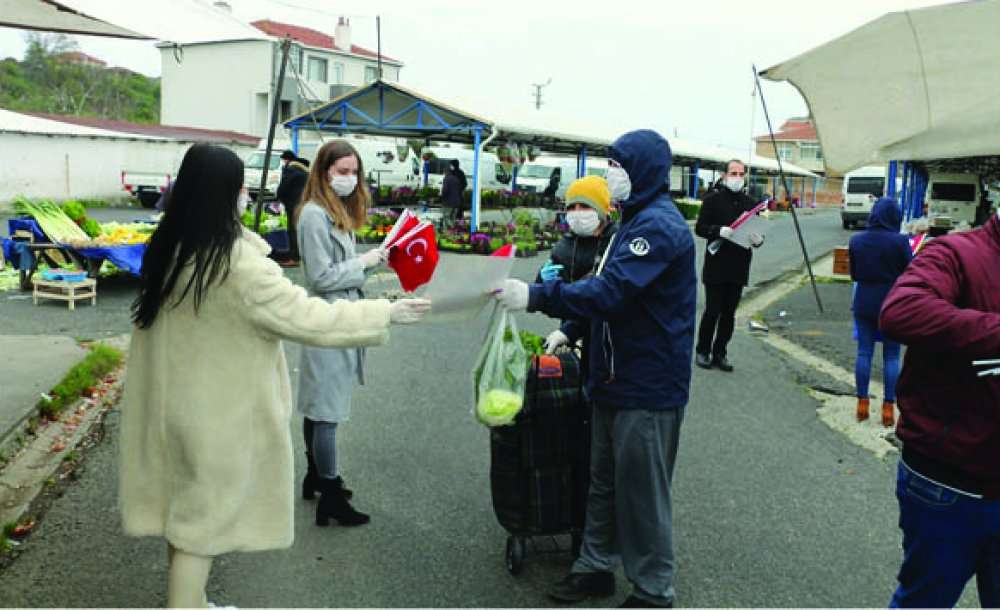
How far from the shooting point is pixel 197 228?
112 inches

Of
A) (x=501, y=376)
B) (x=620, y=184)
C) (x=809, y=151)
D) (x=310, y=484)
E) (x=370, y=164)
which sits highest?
(x=809, y=151)

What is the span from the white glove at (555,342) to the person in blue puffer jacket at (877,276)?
3671 mm

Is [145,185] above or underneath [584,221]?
above

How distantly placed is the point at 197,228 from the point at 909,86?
522 centimetres

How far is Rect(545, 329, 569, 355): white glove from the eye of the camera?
4293 mm

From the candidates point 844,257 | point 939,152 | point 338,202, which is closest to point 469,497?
point 338,202

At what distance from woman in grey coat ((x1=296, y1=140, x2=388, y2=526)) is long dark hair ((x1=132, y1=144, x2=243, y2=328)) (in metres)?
1.43

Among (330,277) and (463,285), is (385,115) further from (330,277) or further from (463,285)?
(463,285)

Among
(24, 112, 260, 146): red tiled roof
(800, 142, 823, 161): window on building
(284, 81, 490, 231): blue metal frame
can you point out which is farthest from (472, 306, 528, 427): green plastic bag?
(800, 142, 823, 161): window on building

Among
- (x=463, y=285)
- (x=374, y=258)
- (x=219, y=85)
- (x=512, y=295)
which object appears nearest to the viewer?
(x=463, y=285)

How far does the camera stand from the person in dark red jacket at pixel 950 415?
99.1 inches

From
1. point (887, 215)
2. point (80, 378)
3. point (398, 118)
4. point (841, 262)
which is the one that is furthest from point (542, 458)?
point (398, 118)

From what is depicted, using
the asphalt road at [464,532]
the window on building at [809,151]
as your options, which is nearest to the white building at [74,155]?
the asphalt road at [464,532]

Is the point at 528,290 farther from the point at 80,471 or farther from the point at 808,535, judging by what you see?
the point at 80,471
